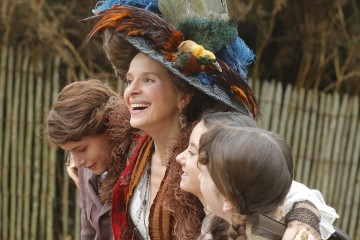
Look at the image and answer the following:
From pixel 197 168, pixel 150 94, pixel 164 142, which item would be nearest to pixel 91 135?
pixel 164 142

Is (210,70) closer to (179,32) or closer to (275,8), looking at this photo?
(179,32)

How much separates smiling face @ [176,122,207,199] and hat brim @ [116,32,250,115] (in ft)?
0.40

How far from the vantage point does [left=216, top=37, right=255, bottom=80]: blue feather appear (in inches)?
97.4

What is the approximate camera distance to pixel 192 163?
2.27 metres

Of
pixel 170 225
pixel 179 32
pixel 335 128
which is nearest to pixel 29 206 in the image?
pixel 335 128

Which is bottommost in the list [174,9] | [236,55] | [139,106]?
[139,106]

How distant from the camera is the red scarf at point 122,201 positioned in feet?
9.12

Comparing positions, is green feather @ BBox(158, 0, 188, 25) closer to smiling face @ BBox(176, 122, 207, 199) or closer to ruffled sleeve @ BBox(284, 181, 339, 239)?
smiling face @ BBox(176, 122, 207, 199)

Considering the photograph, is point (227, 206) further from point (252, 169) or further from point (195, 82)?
point (195, 82)

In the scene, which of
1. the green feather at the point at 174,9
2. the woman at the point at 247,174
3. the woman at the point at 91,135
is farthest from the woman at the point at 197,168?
the woman at the point at 91,135

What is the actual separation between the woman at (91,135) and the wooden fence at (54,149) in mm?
2378

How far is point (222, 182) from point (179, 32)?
2.06 ft

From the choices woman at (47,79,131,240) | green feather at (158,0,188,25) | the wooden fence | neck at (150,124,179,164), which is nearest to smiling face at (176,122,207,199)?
neck at (150,124,179,164)

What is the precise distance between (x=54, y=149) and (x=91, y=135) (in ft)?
8.56
